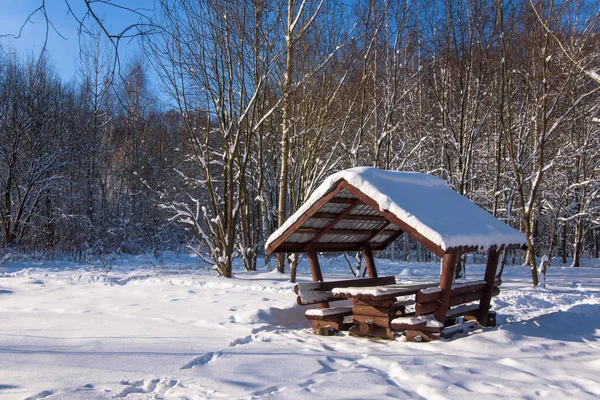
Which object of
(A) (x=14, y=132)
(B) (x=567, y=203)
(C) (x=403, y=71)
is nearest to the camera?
(C) (x=403, y=71)

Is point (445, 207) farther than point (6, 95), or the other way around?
point (6, 95)

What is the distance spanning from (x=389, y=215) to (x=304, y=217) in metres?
1.25

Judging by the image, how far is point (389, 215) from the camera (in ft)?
21.3

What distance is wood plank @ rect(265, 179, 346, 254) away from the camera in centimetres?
685

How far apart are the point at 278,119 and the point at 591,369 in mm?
13755

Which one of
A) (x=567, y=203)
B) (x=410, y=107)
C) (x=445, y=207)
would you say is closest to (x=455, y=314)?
(x=445, y=207)

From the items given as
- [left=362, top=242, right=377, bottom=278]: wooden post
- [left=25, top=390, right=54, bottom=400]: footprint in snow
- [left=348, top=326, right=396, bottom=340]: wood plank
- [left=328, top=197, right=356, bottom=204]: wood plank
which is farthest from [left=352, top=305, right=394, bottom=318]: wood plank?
[left=25, top=390, right=54, bottom=400]: footprint in snow

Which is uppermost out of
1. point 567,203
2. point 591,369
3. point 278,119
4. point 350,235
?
point 278,119

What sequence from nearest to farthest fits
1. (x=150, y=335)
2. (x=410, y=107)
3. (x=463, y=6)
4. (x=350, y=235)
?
1. (x=150, y=335)
2. (x=350, y=235)
3. (x=463, y=6)
4. (x=410, y=107)

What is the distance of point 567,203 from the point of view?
26484mm

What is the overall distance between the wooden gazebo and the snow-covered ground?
3.59 feet

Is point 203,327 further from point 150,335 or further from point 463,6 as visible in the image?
point 463,6

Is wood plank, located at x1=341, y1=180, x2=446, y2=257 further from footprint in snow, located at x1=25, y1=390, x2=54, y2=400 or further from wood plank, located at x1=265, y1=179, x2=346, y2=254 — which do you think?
footprint in snow, located at x1=25, y1=390, x2=54, y2=400

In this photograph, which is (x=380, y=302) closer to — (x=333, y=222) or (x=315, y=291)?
(x=315, y=291)
